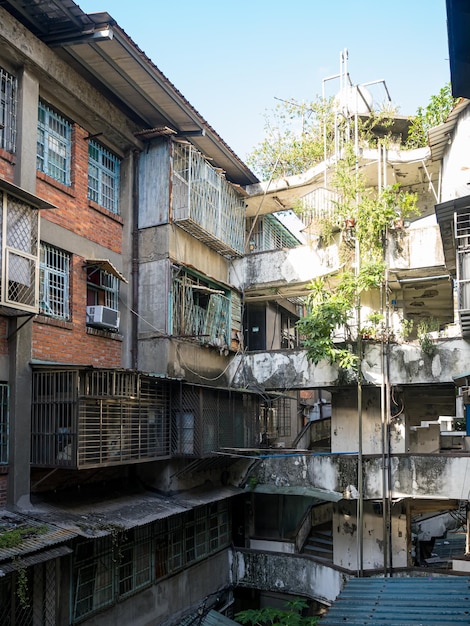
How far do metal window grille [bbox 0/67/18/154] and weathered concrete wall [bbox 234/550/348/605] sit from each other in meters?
11.3

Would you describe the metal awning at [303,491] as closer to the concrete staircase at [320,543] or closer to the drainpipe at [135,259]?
the concrete staircase at [320,543]

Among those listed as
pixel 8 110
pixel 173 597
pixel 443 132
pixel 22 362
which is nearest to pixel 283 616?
pixel 173 597

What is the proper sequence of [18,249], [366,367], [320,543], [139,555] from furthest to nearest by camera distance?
1. [320,543]
2. [366,367]
3. [139,555]
4. [18,249]

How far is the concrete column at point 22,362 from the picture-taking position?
32.9 feet

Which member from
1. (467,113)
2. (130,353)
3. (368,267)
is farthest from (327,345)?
(467,113)

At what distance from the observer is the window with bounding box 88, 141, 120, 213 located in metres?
13.0

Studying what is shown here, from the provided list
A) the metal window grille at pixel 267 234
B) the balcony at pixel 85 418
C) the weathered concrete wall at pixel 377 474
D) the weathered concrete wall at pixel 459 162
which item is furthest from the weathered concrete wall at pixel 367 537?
the metal window grille at pixel 267 234

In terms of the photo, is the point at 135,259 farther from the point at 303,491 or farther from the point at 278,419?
the point at 278,419

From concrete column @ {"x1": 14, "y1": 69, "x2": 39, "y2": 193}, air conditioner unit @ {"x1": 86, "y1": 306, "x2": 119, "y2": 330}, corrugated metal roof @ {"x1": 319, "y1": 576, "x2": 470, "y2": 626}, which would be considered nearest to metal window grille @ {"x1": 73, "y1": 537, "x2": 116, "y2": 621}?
air conditioner unit @ {"x1": 86, "y1": 306, "x2": 119, "y2": 330}

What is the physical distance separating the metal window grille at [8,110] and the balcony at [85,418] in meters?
3.87

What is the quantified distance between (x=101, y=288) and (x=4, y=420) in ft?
12.5

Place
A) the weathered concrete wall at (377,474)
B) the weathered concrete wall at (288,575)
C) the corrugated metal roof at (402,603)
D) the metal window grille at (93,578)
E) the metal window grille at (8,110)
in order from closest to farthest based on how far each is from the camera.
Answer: the corrugated metal roof at (402,603) < the metal window grille at (8,110) < the metal window grille at (93,578) < the weathered concrete wall at (377,474) < the weathered concrete wall at (288,575)

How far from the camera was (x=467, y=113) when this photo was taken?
1334 centimetres

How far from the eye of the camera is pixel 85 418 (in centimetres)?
1016
